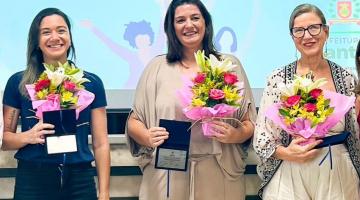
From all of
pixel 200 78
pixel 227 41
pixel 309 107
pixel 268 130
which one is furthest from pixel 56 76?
pixel 227 41

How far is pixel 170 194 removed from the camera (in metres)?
2.71

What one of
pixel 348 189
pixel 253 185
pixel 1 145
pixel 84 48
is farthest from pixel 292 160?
pixel 84 48

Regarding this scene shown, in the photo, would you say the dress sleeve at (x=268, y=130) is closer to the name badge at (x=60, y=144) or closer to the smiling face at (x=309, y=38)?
the smiling face at (x=309, y=38)

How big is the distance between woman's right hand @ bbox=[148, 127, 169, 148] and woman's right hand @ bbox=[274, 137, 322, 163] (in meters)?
0.51

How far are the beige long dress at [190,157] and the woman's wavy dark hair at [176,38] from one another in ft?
0.19

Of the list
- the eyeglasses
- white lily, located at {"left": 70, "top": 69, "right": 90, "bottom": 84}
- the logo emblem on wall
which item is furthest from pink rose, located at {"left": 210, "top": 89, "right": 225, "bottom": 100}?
the logo emblem on wall

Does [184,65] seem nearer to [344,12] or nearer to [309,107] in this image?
[309,107]

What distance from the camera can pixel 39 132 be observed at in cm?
248

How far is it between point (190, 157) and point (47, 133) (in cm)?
68

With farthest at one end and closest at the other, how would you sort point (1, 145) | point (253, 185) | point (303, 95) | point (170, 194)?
point (253, 185)
point (170, 194)
point (1, 145)
point (303, 95)

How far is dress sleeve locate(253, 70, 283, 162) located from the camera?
102 inches

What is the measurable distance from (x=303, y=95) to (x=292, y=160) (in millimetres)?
305

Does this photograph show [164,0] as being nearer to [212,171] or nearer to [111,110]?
[111,110]

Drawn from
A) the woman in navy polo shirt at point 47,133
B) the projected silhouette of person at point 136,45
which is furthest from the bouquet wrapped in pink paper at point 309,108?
the projected silhouette of person at point 136,45
